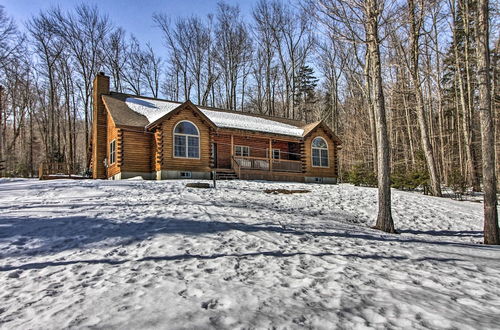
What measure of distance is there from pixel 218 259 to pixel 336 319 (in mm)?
2278

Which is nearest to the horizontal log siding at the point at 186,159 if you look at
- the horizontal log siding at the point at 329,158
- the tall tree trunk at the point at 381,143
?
the horizontal log siding at the point at 329,158

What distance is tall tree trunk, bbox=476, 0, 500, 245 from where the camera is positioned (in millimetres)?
7180

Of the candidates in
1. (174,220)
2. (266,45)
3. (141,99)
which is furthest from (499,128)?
(141,99)

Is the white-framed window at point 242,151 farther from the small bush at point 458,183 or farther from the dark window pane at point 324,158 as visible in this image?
the small bush at point 458,183

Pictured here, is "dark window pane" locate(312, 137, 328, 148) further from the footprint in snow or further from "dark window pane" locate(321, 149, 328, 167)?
the footprint in snow

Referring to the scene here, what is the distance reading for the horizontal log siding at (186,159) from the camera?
1542cm

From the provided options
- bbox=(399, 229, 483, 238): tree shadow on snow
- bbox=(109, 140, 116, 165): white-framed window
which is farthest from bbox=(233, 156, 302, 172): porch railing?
bbox=(399, 229, 483, 238): tree shadow on snow

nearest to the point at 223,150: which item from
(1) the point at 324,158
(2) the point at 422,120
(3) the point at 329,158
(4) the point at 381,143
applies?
(1) the point at 324,158

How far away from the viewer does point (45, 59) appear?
27.3 meters

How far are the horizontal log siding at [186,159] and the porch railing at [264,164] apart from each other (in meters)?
2.17

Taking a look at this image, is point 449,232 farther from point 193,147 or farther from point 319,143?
point 319,143

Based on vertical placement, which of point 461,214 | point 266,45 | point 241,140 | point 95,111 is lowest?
point 461,214

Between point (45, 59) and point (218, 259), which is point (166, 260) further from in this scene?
point (45, 59)

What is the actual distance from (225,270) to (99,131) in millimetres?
17959
